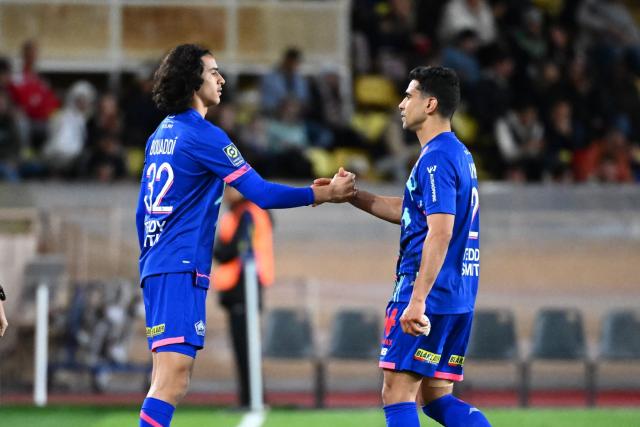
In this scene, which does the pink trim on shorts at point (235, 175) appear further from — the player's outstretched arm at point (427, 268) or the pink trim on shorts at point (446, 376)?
the pink trim on shorts at point (446, 376)

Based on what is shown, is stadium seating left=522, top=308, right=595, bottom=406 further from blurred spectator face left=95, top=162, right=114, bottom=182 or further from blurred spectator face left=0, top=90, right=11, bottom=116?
blurred spectator face left=0, top=90, right=11, bottom=116

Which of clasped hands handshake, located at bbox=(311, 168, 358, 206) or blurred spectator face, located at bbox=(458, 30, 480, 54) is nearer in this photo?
clasped hands handshake, located at bbox=(311, 168, 358, 206)

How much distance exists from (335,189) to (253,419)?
143 inches

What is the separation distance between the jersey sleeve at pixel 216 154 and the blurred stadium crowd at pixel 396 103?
299 inches

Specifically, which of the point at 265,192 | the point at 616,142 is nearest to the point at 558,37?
the point at 616,142

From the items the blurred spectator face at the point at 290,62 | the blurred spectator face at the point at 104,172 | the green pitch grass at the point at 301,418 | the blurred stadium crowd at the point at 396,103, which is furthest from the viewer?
the blurred spectator face at the point at 290,62

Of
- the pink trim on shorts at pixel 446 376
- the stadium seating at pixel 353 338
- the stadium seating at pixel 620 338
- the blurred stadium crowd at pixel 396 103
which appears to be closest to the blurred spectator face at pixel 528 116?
the blurred stadium crowd at pixel 396 103

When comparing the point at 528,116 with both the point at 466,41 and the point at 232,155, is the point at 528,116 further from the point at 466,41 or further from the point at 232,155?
the point at 232,155

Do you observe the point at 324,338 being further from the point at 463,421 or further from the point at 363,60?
the point at 463,421

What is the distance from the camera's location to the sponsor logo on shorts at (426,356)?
593cm

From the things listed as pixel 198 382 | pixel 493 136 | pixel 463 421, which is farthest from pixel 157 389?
pixel 493 136

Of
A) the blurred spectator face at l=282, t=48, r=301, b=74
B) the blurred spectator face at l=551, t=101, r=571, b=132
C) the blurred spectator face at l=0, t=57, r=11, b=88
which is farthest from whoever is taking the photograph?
the blurred spectator face at l=551, t=101, r=571, b=132

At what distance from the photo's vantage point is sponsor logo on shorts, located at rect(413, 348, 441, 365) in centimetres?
593

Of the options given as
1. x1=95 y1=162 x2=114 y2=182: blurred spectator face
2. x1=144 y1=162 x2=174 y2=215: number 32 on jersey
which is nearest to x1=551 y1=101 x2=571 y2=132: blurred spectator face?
x1=95 y1=162 x2=114 y2=182: blurred spectator face
